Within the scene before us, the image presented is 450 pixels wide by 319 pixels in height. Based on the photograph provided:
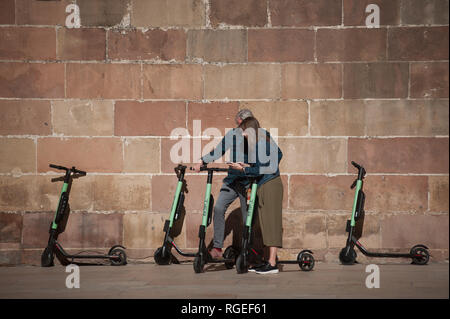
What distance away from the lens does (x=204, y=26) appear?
8883 mm

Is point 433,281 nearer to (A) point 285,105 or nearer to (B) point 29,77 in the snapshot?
(A) point 285,105

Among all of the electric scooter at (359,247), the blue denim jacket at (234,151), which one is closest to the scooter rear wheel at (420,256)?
the electric scooter at (359,247)

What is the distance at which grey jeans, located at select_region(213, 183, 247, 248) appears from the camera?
814 centimetres

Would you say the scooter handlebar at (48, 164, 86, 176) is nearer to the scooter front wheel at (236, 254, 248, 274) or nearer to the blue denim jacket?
the blue denim jacket

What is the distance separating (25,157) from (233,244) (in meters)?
3.04

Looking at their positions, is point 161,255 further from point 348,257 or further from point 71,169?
point 348,257

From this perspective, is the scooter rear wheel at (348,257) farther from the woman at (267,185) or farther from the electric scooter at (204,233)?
the electric scooter at (204,233)

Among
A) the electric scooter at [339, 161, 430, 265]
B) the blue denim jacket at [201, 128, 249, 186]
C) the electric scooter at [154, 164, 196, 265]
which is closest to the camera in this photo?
the blue denim jacket at [201, 128, 249, 186]

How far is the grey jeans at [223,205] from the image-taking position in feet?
26.7

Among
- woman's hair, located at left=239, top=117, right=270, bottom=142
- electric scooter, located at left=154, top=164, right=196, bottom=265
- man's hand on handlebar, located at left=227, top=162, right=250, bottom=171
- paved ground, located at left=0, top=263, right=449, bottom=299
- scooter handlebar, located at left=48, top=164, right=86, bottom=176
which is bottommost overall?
paved ground, located at left=0, top=263, right=449, bottom=299

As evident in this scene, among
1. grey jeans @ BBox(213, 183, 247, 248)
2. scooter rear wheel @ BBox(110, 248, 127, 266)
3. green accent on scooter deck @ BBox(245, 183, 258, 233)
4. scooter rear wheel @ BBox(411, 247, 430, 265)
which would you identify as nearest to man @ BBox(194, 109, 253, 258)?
grey jeans @ BBox(213, 183, 247, 248)

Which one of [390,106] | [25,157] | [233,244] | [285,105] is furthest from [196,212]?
[390,106]

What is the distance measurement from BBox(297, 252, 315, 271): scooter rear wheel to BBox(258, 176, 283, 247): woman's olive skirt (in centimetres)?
39

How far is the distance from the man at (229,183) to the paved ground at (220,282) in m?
0.48
